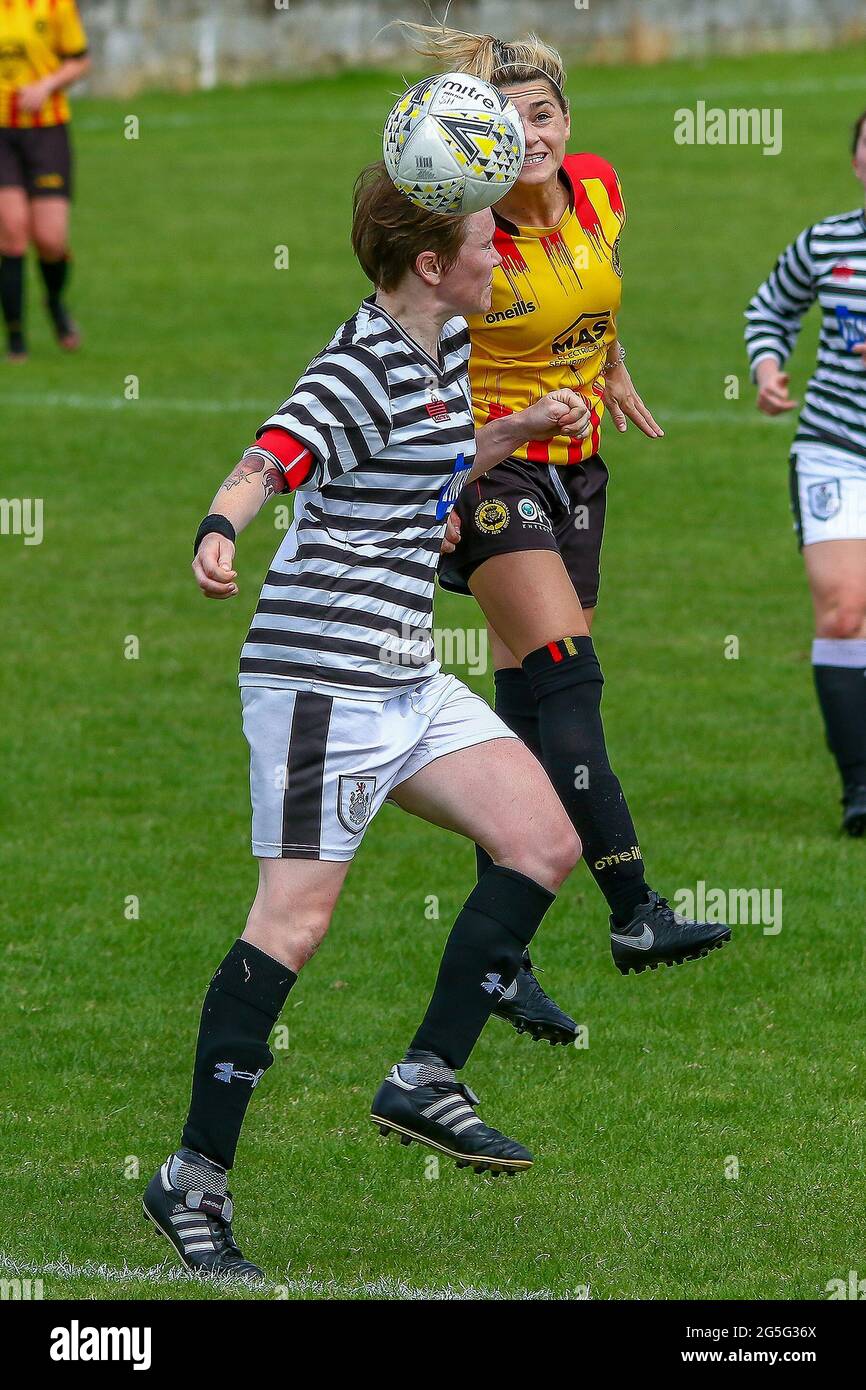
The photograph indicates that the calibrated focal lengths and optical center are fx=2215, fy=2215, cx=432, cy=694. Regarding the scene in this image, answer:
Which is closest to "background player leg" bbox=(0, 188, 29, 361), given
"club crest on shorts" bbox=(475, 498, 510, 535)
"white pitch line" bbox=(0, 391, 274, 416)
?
"white pitch line" bbox=(0, 391, 274, 416)

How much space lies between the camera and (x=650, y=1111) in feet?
18.2

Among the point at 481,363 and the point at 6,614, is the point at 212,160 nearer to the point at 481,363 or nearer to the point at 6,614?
the point at 6,614

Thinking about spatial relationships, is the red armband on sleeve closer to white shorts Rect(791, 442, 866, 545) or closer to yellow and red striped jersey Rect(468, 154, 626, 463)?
yellow and red striped jersey Rect(468, 154, 626, 463)

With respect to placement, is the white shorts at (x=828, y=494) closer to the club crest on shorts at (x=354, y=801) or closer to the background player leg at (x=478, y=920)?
the background player leg at (x=478, y=920)

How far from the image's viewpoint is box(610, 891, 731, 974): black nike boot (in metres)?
5.45

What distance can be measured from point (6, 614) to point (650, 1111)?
21.5 feet

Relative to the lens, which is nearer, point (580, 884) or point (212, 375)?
point (580, 884)

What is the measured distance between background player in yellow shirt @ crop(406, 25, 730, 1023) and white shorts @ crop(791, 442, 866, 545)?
219 centimetres

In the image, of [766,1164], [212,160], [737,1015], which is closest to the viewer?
[766,1164]

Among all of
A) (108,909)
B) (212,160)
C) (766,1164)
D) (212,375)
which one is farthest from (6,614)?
(212,160)

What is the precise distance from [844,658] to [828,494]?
2.03ft

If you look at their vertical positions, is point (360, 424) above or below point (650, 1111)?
above

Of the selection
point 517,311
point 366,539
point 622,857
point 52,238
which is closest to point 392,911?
point 622,857

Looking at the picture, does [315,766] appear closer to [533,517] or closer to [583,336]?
[533,517]
